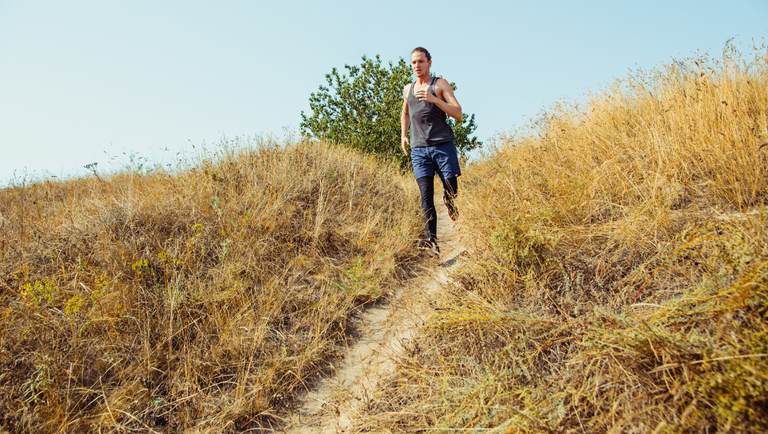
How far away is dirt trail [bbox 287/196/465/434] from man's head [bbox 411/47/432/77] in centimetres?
228

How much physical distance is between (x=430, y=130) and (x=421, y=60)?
0.79 meters

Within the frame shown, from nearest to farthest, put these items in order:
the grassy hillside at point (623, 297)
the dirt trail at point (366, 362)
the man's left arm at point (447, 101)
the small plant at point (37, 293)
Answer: the grassy hillside at point (623, 297) < the dirt trail at point (366, 362) < the small plant at point (37, 293) < the man's left arm at point (447, 101)

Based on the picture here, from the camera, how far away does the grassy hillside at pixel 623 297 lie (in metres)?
1.59

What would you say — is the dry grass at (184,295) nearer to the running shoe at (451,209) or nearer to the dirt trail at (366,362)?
the dirt trail at (366,362)

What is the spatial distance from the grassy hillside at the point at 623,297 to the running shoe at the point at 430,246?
20.2 inches

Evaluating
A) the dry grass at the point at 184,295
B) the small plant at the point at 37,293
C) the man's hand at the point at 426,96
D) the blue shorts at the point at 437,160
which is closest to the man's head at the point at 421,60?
the man's hand at the point at 426,96

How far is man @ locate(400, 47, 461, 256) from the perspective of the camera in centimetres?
410

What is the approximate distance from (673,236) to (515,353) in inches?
59.0

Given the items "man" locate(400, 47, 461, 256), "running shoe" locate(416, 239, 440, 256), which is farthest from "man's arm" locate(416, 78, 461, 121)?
"running shoe" locate(416, 239, 440, 256)

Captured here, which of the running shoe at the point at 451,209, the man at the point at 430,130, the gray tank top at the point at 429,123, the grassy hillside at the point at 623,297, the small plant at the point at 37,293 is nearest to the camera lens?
the grassy hillside at the point at 623,297

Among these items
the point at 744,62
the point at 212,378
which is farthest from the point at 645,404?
the point at 744,62

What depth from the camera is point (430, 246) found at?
459 centimetres

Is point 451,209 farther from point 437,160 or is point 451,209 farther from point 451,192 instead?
point 437,160

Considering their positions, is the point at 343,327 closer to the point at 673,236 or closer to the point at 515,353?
the point at 515,353
